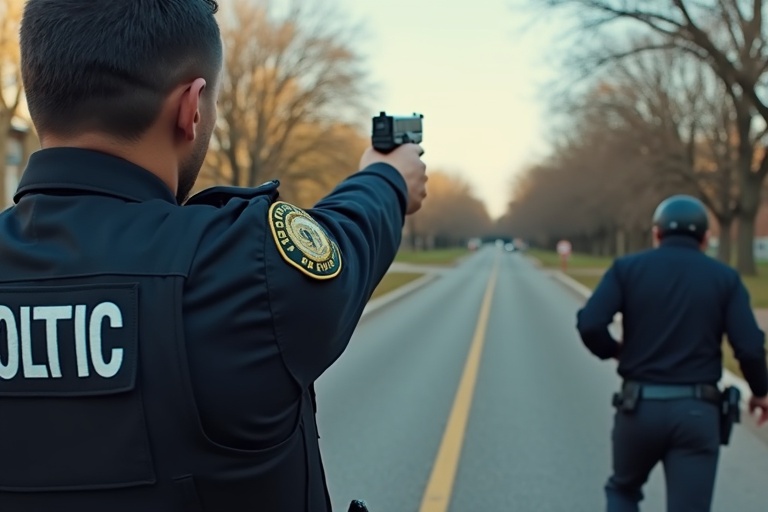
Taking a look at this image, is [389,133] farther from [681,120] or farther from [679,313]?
[681,120]

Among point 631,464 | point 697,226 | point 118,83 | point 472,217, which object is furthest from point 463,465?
point 472,217

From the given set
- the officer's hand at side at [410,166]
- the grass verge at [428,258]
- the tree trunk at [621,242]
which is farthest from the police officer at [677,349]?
the tree trunk at [621,242]

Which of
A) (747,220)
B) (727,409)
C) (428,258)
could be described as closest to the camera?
(727,409)

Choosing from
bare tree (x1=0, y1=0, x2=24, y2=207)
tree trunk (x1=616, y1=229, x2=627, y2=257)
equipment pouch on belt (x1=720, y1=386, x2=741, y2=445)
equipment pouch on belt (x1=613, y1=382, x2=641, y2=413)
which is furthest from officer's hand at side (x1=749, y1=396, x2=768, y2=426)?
tree trunk (x1=616, y1=229, x2=627, y2=257)

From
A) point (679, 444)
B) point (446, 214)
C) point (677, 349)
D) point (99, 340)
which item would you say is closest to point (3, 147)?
point (677, 349)

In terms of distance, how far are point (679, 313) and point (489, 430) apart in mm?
4407

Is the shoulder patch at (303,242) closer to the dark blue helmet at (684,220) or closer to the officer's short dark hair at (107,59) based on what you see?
the officer's short dark hair at (107,59)

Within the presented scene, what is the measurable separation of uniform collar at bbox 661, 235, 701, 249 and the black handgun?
262 cm

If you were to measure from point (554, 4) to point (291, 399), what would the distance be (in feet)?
70.9

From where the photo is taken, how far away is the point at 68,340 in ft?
4.24

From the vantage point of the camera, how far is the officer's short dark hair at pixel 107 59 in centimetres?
134

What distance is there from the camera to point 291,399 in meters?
1.35

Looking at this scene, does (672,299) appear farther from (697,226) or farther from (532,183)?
(532,183)

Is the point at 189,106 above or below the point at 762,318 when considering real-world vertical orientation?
above
